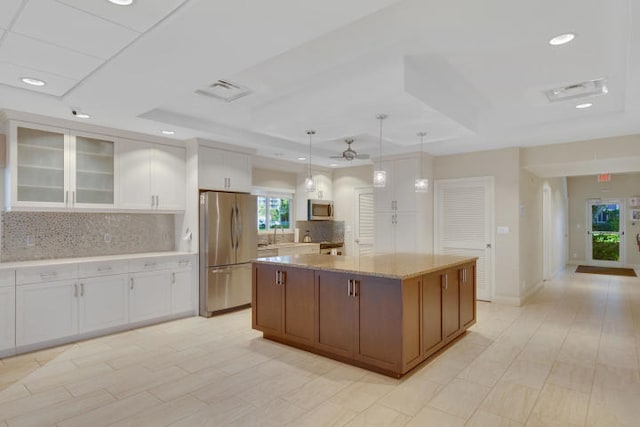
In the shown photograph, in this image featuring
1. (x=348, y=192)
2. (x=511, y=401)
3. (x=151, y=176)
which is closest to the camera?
(x=511, y=401)

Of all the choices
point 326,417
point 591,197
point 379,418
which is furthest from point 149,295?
point 591,197

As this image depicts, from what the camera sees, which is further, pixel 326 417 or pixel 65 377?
pixel 65 377

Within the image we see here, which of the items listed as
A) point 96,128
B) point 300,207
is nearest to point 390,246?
point 300,207

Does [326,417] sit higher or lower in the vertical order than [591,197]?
lower

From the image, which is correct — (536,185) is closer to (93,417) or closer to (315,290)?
(315,290)

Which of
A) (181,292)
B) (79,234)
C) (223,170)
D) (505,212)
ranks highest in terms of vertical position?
(223,170)

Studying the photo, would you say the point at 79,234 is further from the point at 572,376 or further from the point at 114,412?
the point at 572,376

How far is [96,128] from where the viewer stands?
433cm

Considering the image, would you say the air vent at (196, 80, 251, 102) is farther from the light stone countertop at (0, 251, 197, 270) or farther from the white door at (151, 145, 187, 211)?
the light stone countertop at (0, 251, 197, 270)

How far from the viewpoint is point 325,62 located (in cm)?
289

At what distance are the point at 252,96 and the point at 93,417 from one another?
295cm

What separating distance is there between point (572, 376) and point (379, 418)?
187 cm

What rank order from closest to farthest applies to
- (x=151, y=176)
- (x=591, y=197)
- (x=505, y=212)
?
1. (x=151, y=176)
2. (x=505, y=212)
3. (x=591, y=197)

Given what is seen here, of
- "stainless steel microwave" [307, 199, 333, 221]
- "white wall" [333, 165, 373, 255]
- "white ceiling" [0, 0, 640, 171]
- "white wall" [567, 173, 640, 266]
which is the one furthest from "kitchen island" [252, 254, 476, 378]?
"white wall" [567, 173, 640, 266]
